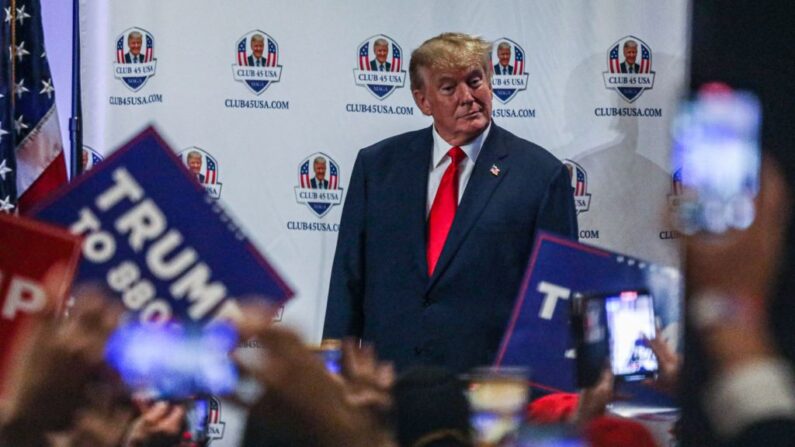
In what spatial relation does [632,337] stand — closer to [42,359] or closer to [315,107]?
[42,359]

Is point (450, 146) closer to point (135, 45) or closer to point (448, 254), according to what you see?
point (448, 254)

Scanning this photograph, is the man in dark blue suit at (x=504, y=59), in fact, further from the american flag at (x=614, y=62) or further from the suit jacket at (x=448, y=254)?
the suit jacket at (x=448, y=254)

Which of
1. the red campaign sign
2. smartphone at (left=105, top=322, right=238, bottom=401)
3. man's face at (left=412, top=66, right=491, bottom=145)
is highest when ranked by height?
man's face at (left=412, top=66, right=491, bottom=145)

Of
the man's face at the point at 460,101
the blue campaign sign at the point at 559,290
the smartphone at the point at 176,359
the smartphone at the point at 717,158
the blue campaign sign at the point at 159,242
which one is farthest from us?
the man's face at the point at 460,101

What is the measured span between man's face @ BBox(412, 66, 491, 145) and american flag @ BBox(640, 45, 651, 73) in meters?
1.07

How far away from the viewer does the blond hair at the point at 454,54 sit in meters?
4.09

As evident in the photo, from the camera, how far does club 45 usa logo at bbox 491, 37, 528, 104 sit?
195 inches

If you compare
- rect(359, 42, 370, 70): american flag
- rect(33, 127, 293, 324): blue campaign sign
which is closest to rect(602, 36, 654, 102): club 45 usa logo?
rect(359, 42, 370, 70): american flag

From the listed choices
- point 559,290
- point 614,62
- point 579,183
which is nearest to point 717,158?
point 559,290

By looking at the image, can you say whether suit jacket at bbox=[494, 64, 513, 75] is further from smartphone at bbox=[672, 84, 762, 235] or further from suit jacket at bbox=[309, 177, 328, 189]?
smartphone at bbox=[672, 84, 762, 235]

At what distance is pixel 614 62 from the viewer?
492 cm

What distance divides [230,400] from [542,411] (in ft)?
2.38

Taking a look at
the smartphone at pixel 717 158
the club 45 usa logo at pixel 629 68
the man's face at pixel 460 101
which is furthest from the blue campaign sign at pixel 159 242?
the club 45 usa logo at pixel 629 68

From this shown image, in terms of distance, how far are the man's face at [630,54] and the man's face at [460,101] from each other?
3.37 feet
